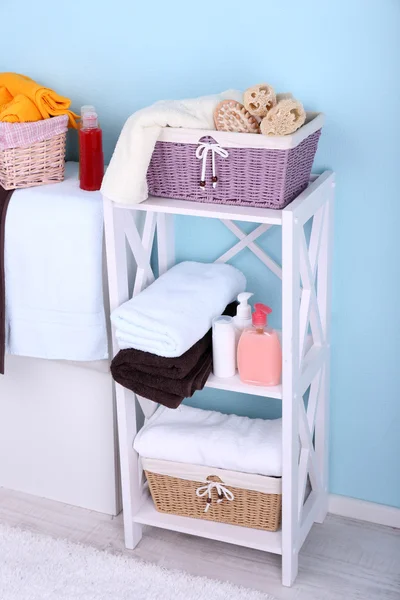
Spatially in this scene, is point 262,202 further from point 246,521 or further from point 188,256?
point 246,521

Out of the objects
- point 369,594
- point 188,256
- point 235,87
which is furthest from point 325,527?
point 235,87

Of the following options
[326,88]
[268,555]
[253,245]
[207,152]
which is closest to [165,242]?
[253,245]

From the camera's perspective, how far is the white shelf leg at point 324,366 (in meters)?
2.07

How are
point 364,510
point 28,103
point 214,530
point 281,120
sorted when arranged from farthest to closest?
1. point 364,510
2. point 214,530
3. point 28,103
4. point 281,120

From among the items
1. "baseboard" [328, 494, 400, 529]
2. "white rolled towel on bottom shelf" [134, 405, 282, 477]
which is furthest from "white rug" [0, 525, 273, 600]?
"baseboard" [328, 494, 400, 529]

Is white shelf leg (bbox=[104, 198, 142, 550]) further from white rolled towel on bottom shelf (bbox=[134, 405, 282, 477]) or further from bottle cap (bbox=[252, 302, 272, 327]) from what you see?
bottle cap (bbox=[252, 302, 272, 327])

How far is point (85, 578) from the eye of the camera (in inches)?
85.0

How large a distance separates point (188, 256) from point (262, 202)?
19.9 inches

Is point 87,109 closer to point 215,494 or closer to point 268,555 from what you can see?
point 215,494

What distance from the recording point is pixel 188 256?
91.0 inches

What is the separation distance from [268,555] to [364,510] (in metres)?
0.31

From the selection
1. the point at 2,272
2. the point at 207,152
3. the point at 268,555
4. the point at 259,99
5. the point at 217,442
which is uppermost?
the point at 259,99

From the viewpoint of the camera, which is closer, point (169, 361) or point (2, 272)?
point (169, 361)

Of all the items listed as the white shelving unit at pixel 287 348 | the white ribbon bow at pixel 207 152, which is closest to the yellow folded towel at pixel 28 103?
the white shelving unit at pixel 287 348
